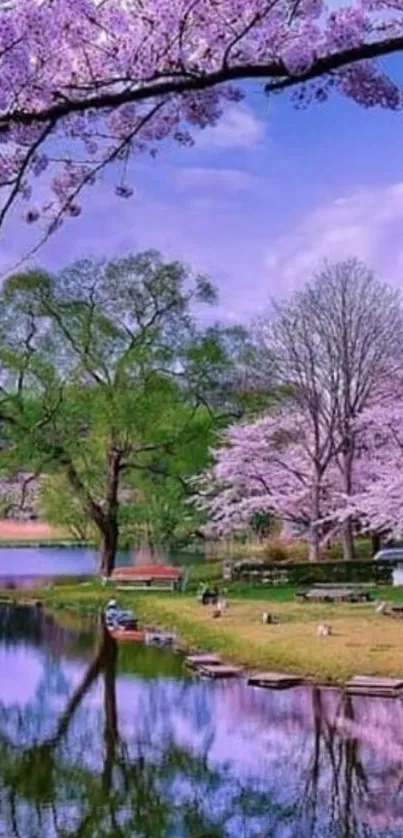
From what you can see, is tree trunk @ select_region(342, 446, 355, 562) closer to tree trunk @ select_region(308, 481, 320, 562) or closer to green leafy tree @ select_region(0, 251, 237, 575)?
tree trunk @ select_region(308, 481, 320, 562)

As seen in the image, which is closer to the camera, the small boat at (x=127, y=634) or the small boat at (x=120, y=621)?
the small boat at (x=127, y=634)

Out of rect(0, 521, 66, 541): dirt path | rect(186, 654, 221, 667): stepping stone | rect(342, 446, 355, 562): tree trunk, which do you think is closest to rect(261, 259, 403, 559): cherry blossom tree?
rect(342, 446, 355, 562): tree trunk

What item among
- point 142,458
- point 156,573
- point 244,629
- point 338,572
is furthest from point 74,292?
point 244,629

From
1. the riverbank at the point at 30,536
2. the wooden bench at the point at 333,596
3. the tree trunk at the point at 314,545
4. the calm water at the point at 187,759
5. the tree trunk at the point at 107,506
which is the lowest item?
the calm water at the point at 187,759

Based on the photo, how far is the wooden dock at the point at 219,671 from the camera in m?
16.9

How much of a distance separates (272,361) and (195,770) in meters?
22.9

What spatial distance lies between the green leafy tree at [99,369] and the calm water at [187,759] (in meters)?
14.1

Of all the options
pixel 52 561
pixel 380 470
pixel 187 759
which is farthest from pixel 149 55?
pixel 52 561

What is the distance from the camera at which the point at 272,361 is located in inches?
1335

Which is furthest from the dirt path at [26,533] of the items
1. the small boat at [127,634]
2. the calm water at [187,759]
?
the calm water at [187,759]

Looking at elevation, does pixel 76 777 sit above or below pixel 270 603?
below

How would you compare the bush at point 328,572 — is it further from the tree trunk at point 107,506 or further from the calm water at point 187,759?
the calm water at point 187,759

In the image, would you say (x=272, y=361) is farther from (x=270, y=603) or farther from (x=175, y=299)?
(x=270, y=603)

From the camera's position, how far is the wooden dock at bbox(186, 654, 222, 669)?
17.7 metres
